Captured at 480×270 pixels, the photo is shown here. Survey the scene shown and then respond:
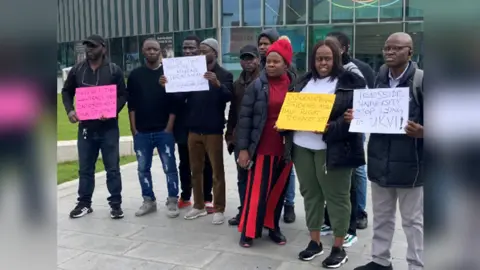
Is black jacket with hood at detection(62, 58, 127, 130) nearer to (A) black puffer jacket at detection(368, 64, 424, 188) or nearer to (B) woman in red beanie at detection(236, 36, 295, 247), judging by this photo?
(B) woman in red beanie at detection(236, 36, 295, 247)

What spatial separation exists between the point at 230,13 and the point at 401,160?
23.0m

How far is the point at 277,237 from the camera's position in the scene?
475 centimetres

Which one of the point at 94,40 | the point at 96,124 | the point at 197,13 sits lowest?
the point at 96,124

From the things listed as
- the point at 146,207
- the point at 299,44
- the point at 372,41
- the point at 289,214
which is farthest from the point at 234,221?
the point at 299,44

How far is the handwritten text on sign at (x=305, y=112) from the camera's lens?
3.86 metres

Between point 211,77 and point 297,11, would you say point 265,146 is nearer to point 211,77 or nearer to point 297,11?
point 211,77

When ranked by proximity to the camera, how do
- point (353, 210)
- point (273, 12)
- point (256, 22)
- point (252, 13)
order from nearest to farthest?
1. point (353, 210)
2. point (273, 12)
3. point (256, 22)
4. point (252, 13)

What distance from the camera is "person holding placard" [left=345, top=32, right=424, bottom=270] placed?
134 inches

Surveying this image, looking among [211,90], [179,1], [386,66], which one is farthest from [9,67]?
[179,1]

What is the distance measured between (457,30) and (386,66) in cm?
250

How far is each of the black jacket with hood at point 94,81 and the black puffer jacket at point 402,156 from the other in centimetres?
304

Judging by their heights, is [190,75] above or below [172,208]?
above

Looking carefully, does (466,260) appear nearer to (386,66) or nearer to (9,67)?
(9,67)

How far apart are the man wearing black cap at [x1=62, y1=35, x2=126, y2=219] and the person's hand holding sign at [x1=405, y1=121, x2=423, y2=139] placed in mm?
3270
